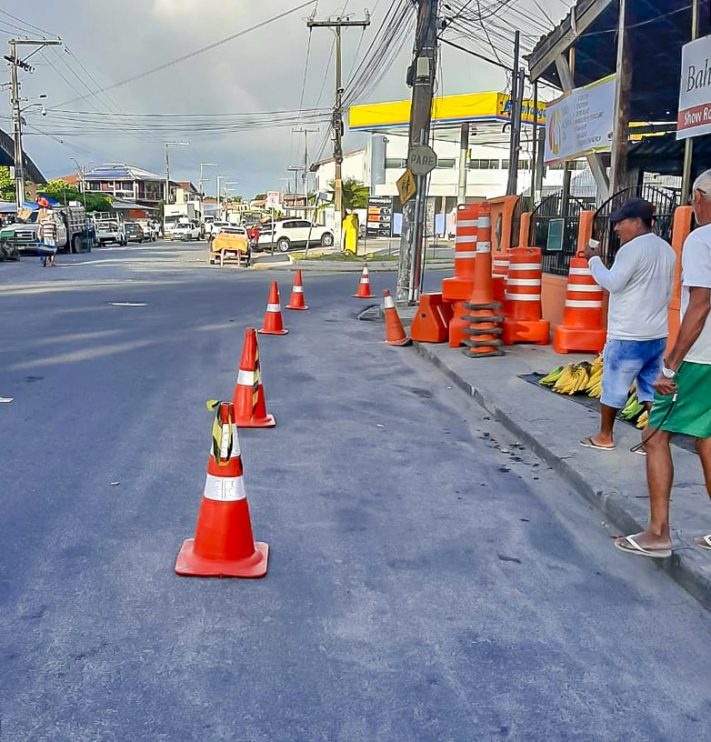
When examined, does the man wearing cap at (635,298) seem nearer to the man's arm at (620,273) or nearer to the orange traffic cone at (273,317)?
the man's arm at (620,273)

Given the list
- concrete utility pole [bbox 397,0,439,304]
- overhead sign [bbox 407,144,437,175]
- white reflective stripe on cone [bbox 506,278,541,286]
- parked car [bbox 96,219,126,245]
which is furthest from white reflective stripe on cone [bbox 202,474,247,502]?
parked car [bbox 96,219,126,245]

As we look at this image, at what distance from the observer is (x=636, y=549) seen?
14.5 ft

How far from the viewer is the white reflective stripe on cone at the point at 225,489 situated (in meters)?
4.21

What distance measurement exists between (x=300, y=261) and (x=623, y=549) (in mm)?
30501

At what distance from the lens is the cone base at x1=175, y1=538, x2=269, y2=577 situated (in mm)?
4098

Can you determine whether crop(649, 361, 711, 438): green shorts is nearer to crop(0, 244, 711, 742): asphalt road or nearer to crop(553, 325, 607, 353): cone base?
crop(0, 244, 711, 742): asphalt road

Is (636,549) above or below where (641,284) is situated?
below

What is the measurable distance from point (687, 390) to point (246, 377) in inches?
146

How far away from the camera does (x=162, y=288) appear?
20719 mm

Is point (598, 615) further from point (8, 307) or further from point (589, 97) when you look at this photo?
point (8, 307)

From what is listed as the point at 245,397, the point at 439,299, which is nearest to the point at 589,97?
the point at 439,299

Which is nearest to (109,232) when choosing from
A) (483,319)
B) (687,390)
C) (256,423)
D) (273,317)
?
(273,317)

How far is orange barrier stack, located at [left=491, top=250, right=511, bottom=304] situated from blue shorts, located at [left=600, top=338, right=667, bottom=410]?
506 cm

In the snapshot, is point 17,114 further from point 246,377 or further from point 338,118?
point 246,377
